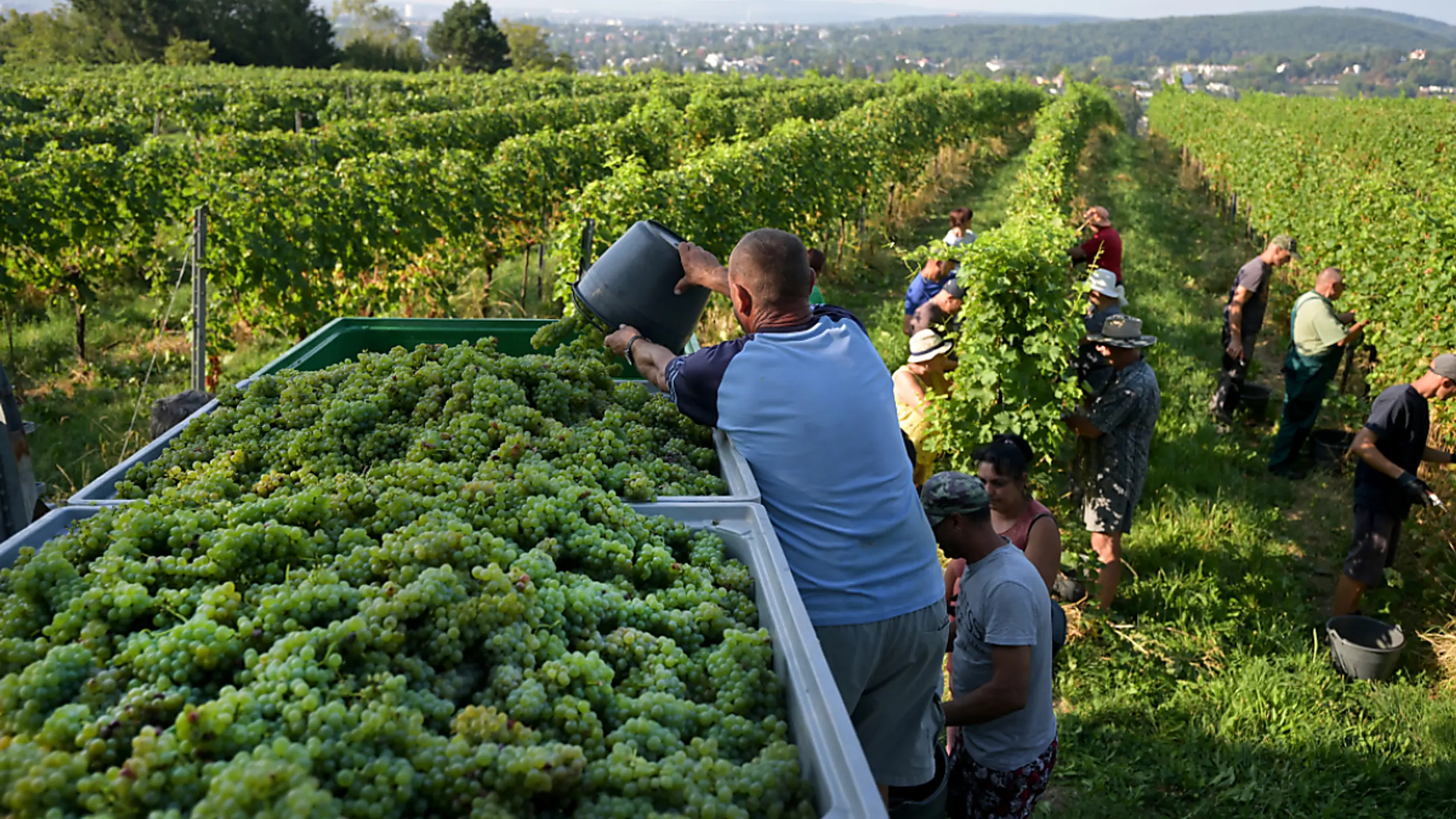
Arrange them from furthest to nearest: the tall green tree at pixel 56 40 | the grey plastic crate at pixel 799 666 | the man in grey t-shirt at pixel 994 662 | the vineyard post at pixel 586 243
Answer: the tall green tree at pixel 56 40, the vineyard post at pixel 586 243, the man in grey t-shirt at pixel 994 662, the grey plastic crate at pixel 799 666

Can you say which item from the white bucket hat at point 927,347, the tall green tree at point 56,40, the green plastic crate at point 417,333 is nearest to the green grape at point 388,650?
the green plastic crate at point 417,333

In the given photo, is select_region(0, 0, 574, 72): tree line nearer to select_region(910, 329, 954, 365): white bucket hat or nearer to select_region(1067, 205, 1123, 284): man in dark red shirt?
select_region(1067, 205, 1123, 284): man in dark red shirt

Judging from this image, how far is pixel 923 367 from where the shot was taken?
18.4ft

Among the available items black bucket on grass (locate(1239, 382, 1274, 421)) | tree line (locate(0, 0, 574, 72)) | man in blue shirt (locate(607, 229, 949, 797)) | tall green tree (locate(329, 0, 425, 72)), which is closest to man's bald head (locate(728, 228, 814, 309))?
man in blue shirt (locate(607, 229, 949, 797))

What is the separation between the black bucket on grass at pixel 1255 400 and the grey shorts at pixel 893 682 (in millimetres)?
7038

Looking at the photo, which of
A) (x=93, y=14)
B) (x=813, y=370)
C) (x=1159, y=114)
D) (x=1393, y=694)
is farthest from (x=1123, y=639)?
(x=93, y=14)

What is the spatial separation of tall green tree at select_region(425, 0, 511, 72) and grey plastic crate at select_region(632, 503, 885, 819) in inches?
2331

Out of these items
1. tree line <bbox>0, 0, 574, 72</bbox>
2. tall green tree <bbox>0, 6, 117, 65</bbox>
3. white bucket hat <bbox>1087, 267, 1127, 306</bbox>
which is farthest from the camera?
tree line <bbox>0, 0, 574, 72</bbox>

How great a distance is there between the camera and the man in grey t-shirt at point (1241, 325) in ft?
26.0

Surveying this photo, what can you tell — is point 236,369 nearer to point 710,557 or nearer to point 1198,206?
point 710,557

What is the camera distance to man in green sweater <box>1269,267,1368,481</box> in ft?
22.9

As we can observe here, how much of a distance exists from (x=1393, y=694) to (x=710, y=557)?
409 centimetres

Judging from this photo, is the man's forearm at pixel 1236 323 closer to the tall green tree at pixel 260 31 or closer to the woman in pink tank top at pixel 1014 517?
the woman in pink tank top at pixel 1014 517

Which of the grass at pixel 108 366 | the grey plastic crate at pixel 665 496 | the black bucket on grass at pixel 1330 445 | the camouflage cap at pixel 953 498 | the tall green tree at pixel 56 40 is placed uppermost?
the tall green tree at pixel 56 40
